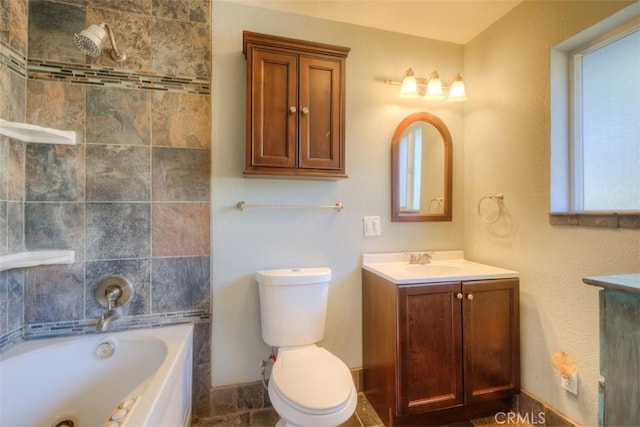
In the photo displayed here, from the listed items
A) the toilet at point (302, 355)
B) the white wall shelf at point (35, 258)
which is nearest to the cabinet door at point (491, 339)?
the toilet at point (302, 355)

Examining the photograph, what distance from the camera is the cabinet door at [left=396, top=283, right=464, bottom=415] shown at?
59.6 inches

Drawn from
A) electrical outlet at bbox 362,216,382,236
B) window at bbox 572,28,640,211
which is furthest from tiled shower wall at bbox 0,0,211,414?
window at bbox 572,28,640,211

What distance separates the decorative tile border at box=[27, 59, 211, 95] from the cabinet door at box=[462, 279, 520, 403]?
1.95 meters

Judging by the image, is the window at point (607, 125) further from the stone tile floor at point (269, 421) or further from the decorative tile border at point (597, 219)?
the stone tile floor at point (269, 421)

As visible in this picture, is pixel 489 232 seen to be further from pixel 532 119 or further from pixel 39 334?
pixel 39 334

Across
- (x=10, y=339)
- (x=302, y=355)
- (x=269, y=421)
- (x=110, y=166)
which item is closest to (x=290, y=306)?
(x=302, y=355)

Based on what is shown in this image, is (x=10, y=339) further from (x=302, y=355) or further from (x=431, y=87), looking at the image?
(x=431, y=87)

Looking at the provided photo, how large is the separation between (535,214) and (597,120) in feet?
1.80

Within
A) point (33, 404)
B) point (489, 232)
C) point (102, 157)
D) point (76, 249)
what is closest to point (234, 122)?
point (102, 157)

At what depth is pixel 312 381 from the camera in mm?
1315

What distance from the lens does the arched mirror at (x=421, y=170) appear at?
2.02 meters

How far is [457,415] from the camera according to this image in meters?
1.63

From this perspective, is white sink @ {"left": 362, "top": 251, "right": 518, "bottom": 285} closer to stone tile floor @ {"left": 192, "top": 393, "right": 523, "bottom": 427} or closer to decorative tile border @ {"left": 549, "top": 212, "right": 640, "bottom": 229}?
decorative tile border @ {"left": 549, "top": 212, "right": 640, "bottom": 229}

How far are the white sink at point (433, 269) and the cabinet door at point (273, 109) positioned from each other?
834mm
